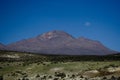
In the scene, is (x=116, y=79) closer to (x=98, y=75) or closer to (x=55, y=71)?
(x=98, y=75)

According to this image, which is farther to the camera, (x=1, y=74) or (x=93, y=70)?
(x=1, y=74)

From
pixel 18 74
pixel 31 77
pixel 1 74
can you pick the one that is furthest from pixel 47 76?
pixel 1 74

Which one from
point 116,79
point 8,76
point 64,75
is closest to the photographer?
point 116,79

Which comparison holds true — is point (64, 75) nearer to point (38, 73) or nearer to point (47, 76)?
point (47, 76)

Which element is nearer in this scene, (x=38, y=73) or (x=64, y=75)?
(x=64, y=75)

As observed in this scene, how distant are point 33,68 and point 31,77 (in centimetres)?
1005

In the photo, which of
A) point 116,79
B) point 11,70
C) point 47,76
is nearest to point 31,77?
point 47,76

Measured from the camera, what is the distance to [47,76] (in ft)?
170

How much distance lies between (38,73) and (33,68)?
6577mm

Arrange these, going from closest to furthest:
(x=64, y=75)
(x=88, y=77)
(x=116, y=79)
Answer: (x=116, y=79) < (x=88, y=77) < (x=64, y=75)

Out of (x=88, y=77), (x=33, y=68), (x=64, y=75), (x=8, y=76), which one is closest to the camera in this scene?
(x=88, y=77)

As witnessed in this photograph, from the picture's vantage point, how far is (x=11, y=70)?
204 feet

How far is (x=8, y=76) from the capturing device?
54.8 meters

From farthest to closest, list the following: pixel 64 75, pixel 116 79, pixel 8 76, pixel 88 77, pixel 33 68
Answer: pixel 33 68
pixel 8 76
pixel 64 75
pixel 88 77
pixel 116 79
